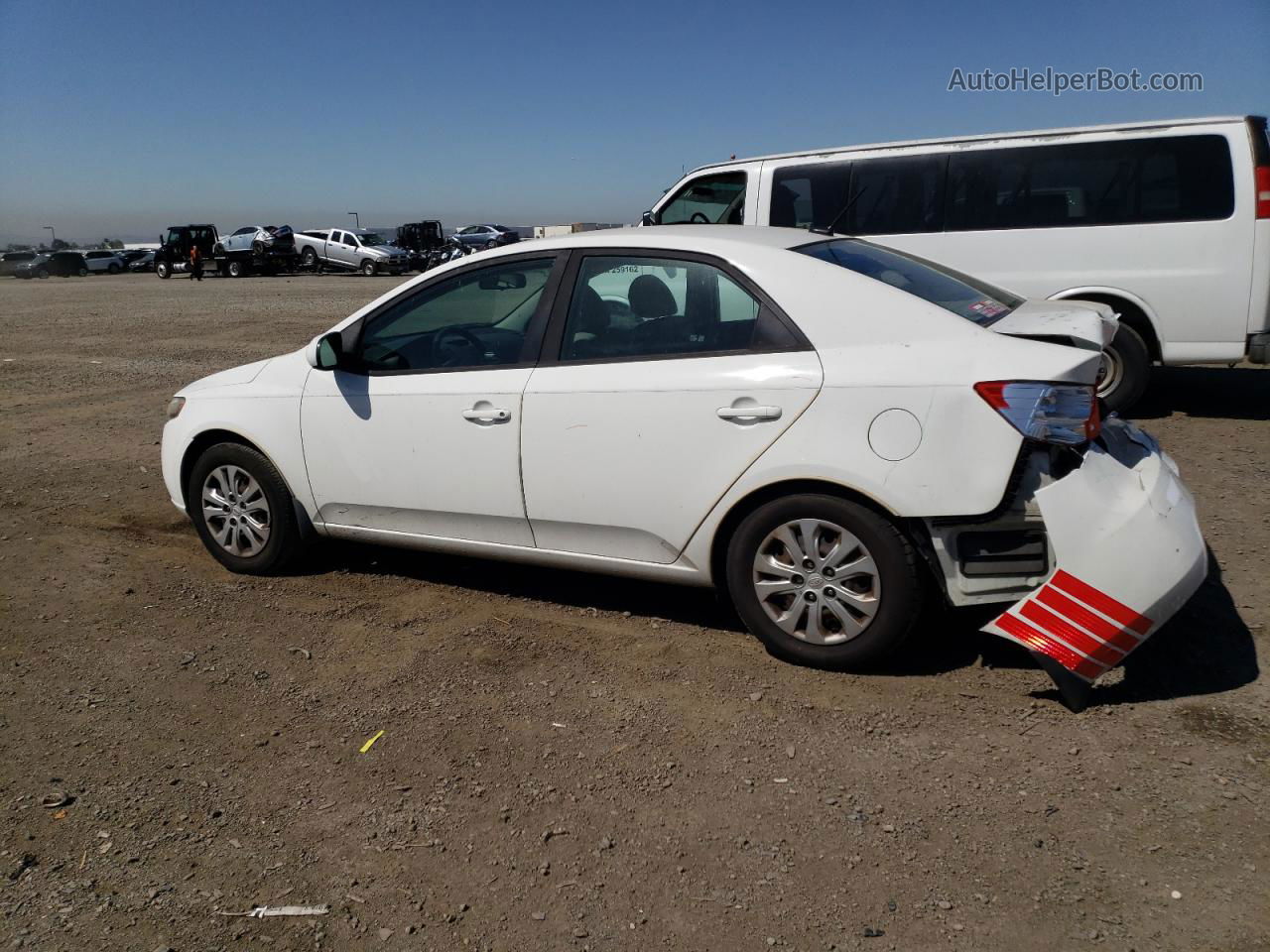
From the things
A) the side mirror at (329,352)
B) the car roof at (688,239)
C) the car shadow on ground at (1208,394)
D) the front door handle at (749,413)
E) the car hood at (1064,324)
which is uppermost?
the car roof at (688,239)

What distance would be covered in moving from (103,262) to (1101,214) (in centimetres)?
5561

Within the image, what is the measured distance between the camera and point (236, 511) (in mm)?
5066

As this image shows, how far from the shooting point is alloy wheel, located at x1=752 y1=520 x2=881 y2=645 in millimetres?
3613

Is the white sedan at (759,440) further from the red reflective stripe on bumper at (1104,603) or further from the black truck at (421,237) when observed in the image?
the black truck at (421,237)

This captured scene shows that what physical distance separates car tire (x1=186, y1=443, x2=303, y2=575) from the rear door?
4.77ft

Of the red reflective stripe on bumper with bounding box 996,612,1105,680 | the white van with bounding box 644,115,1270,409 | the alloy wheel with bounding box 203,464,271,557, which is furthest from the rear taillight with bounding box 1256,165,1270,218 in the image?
the alloy wheel with bounding box 203,464,271,557

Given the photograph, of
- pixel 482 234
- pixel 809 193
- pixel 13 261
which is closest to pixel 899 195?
pixel 809 193

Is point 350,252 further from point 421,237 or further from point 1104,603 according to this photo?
point 1104,603

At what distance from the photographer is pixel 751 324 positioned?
12.5ft

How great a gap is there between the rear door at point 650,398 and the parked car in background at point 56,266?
56061mm

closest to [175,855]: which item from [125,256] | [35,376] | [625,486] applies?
[625,486]

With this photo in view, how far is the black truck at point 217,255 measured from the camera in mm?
39531

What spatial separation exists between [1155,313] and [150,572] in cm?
736

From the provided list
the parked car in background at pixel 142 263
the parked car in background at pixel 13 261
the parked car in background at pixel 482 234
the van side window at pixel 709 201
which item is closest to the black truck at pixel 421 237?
the parked car in background at pixel 482 234
